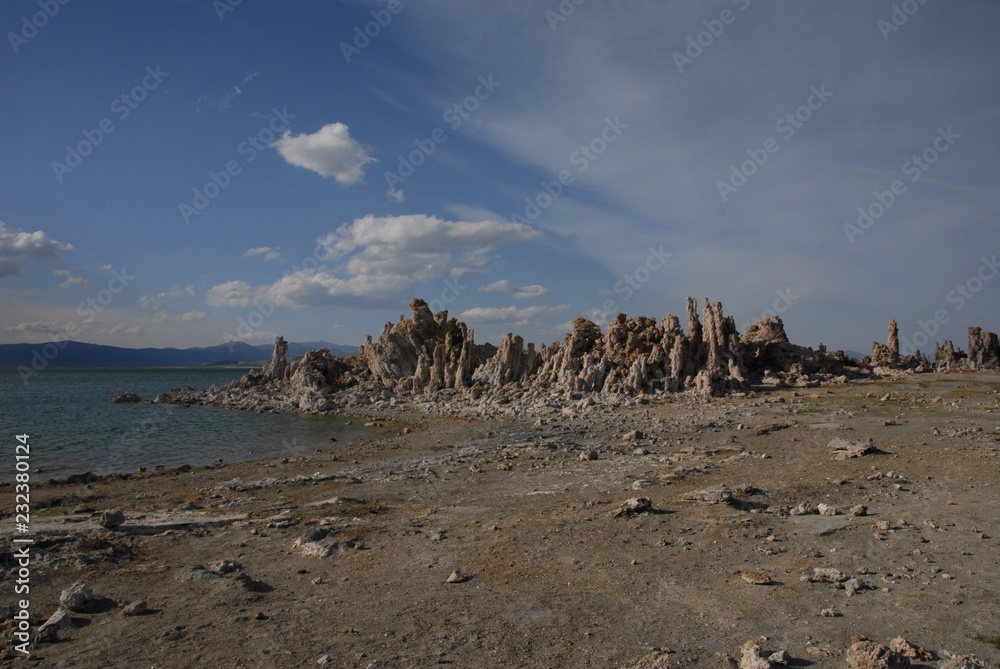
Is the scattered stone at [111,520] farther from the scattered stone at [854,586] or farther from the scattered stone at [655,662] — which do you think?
the scattered stone at [854,586]

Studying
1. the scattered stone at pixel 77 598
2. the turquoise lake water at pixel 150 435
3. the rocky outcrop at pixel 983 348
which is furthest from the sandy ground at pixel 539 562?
the rocky outcrop at pixel 983 348

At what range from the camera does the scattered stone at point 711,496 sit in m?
14.6

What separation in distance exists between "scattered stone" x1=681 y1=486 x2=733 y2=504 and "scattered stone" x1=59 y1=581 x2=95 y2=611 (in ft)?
44.1

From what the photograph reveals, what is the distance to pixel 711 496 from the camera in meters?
14.8

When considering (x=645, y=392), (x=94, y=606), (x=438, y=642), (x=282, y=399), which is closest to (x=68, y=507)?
(x=94, y=606)

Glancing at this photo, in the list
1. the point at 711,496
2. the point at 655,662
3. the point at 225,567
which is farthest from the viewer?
the point at 711,496

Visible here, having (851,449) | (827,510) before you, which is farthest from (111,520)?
(851,449)

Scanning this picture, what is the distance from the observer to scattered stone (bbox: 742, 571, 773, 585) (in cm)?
967

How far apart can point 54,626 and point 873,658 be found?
471 inches

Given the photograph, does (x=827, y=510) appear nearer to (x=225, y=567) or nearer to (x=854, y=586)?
(x=854, y=586)

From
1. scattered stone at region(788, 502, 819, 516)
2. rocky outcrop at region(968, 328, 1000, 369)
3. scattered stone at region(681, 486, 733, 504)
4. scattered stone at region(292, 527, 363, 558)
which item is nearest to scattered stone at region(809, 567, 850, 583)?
scattered stone at region(788, 502, 819, 516)

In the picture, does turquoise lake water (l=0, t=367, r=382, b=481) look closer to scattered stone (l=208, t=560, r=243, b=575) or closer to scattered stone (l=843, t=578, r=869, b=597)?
scattered stone (l=208, t=560, r=243, b=575)

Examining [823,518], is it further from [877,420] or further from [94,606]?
[877,420]

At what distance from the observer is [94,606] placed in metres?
9.80
